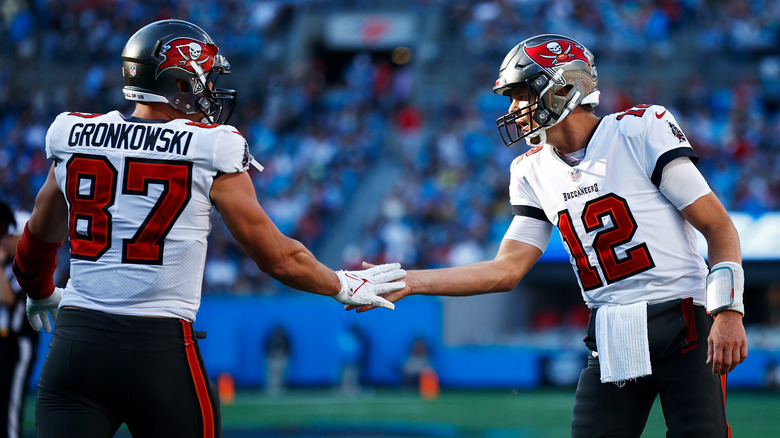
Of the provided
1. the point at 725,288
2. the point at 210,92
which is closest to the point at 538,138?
the point at 725,288

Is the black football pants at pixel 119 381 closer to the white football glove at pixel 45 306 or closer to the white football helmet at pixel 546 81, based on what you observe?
the white football glove at pixel 45 306

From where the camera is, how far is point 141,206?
3150 millimetres

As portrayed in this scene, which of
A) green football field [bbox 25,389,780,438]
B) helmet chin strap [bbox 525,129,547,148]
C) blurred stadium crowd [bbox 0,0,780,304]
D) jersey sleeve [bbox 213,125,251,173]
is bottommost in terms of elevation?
green football field [bbox 25,389,780,438]

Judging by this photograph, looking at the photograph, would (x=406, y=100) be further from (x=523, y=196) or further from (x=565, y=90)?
(x=565, y=90)

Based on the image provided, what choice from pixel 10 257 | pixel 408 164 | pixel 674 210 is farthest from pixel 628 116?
pixel 408 164

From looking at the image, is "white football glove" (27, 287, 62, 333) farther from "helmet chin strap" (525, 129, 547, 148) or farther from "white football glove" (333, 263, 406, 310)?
"helmet chin strap" (525, 129, 547, 148)

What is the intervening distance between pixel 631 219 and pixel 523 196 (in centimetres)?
65

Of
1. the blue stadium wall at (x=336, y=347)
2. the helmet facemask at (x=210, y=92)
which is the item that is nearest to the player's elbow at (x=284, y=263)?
the helmet facemask at (x=210, y=92)

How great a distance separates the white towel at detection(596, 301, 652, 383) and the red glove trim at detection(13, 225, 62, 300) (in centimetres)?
216

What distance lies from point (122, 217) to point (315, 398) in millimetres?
10593

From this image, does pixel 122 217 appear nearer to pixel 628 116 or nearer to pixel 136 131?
pixel 136 131

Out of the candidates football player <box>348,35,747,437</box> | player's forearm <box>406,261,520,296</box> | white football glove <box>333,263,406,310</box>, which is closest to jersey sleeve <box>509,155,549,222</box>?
football player <box>348,35,747,437</box>

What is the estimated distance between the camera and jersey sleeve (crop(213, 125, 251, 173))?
3.18 meters

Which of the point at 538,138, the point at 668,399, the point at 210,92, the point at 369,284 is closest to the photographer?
the point at 210,92
